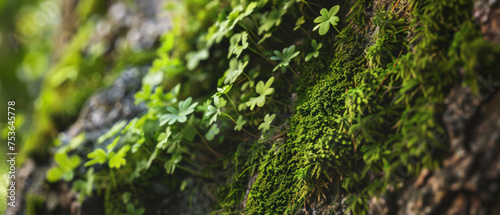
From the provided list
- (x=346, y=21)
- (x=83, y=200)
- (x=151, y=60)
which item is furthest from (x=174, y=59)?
(x=346, y=21)

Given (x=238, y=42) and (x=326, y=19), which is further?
(x=238, y=42)

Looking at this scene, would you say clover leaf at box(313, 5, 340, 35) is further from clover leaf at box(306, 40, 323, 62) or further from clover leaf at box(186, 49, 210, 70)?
clover leaf at box(186, 49, 210, 70)

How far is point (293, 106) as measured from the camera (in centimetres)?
177

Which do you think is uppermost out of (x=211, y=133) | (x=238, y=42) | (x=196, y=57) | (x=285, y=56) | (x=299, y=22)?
(x=196, y=57)

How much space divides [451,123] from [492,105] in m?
0.13

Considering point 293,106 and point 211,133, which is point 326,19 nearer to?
point 293,106

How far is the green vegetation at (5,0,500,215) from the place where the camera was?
3.90 feet

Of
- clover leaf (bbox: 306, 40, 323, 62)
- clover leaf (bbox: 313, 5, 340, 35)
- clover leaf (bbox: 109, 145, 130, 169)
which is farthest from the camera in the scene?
clover leaf (bbox: 109, 145, 130, 169)

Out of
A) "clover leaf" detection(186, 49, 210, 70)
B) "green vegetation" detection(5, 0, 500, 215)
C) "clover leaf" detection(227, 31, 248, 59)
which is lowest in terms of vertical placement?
"green vegetation" detection(5, 0, 500, 215)

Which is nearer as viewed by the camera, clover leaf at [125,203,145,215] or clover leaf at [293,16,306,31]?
clover leaf at [293,16,306,31]

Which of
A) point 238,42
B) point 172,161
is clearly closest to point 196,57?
point 238,42

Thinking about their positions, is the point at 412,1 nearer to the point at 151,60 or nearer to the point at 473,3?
the point at 473,3

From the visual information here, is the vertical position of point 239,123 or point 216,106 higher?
point 216,106

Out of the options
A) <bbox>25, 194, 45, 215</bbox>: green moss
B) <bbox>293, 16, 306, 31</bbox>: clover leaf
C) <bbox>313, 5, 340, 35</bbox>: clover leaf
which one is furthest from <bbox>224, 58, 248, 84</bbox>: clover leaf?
<bbox>25, 194, 45, 215</bbox>: green moss
